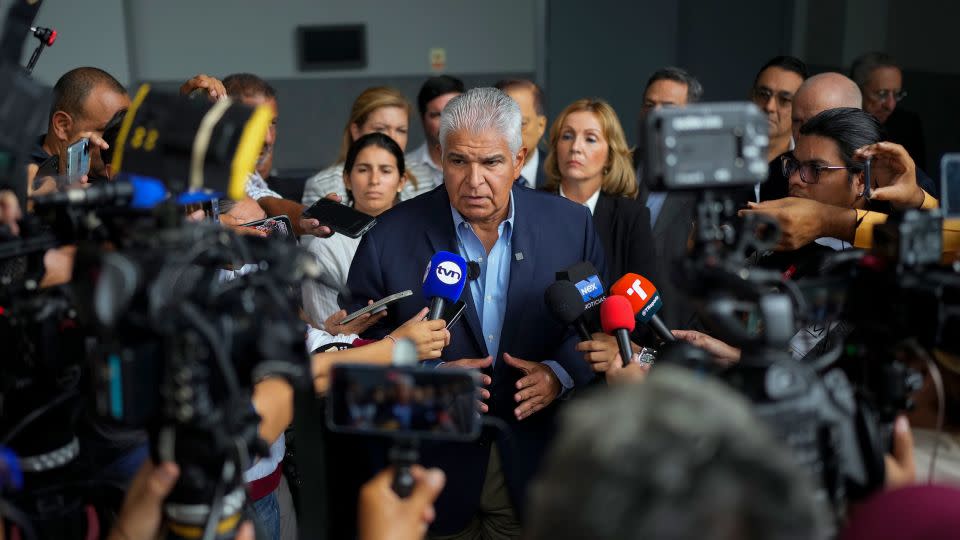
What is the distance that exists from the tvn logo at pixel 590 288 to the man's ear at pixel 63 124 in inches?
60.0

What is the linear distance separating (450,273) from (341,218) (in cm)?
68

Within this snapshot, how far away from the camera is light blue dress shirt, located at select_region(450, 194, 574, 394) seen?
2189 mm

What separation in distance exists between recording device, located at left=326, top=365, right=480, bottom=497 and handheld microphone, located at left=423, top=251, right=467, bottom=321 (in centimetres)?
70

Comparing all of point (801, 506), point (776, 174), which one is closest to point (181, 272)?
point (801, 506)

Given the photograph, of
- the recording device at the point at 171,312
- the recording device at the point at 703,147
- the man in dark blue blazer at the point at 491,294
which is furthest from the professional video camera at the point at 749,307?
the man in dark blue blazer at the point at 491,294

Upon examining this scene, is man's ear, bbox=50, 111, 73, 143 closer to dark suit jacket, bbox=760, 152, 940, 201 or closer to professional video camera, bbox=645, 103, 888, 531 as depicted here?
professional video camera, bbox=645, 103, 888, 531

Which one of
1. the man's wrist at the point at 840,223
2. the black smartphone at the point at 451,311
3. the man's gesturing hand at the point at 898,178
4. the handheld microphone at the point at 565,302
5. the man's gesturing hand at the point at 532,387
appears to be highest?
the man's gesturing hand at the point at 898,178

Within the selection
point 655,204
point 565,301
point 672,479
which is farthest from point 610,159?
point 672,479

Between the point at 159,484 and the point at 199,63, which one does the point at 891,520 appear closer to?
the point at 159,484

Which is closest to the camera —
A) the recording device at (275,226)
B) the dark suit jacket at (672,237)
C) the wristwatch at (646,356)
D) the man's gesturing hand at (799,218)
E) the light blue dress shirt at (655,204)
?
the man's gesturing hand at (799,218)

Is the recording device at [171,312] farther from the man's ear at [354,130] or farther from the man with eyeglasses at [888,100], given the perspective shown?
the man with eyeglasses at [888,100]

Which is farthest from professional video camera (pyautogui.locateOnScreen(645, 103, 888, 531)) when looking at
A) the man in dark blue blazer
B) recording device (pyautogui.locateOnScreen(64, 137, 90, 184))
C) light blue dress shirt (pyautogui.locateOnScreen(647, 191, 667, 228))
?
light blue dress shirt (pyautogui.locateOnScreen(647, 191, 667, 228))

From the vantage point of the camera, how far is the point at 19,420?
1.40m

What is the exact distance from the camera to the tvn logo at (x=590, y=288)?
201cm
